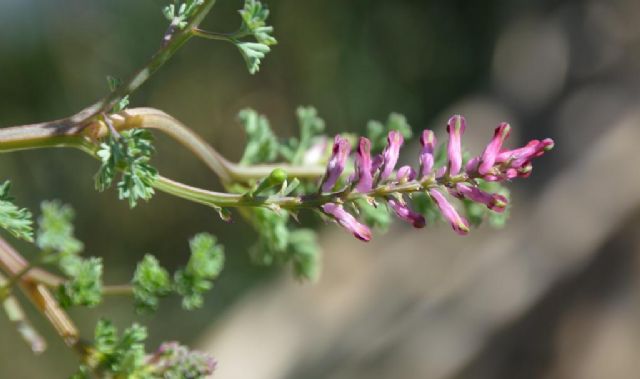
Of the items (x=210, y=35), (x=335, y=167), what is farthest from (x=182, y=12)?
(x=335, y=167)

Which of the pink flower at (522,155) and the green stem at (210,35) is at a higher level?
the green stem at (210,35)

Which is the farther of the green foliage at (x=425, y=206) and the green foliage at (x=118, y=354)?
the green foliage at (x=425, y=206)

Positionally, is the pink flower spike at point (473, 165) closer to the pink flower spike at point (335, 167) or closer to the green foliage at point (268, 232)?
the pink flower spike at point (335, 167)

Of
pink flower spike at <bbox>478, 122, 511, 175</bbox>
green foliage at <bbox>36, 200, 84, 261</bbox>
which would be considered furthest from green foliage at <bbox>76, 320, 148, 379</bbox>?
pink flower spike at <bbox>478, 122, 511, 175</bbox>

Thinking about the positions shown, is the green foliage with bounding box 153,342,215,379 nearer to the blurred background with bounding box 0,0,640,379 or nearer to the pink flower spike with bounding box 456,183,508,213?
the pink flower spike with bounding box 456,183,508,213

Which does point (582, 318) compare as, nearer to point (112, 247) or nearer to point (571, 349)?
point (571, 349)

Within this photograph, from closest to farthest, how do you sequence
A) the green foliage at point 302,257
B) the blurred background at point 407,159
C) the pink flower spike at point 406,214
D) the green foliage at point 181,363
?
the pink flower spike at point 406,214
the green foliage at point 181,363
the green foliage at point 302,257
the blurred background at point 407,159

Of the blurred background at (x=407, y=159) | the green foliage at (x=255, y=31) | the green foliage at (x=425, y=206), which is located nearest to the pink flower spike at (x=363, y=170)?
the green foliage at (x=255, y=31)
